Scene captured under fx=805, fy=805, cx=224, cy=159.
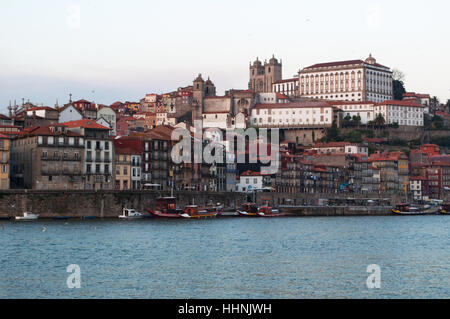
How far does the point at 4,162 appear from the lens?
296 feet

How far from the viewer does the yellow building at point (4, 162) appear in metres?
89.6

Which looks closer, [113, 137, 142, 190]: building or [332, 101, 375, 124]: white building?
[113, 137, 142, 190]: building

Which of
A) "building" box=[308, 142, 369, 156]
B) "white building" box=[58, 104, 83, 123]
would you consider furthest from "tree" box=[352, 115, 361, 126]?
"white building" box=[58, 104, 83, 123]

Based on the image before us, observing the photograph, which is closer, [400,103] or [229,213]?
[229,213]

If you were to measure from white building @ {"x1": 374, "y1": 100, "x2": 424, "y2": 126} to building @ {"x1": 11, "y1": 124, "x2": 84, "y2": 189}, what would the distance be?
108694mm

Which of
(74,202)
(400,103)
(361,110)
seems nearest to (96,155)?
(74,202)

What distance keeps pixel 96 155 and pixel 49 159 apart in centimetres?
704

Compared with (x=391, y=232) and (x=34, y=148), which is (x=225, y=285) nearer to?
(x=391, y=232)

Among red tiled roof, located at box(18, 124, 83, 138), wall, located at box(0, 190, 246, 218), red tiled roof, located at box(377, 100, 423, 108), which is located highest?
red tiled roof, located at box(377, 100, 423, 108)

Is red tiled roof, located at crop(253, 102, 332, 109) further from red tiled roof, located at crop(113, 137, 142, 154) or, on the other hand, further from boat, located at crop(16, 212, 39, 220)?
boat, located at crop(16, 212, 39, 220)

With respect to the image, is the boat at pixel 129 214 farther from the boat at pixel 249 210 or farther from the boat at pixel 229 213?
the boat at pixel 249 210

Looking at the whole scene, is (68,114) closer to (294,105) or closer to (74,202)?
(74,202)

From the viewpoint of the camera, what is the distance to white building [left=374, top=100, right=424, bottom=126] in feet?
625
